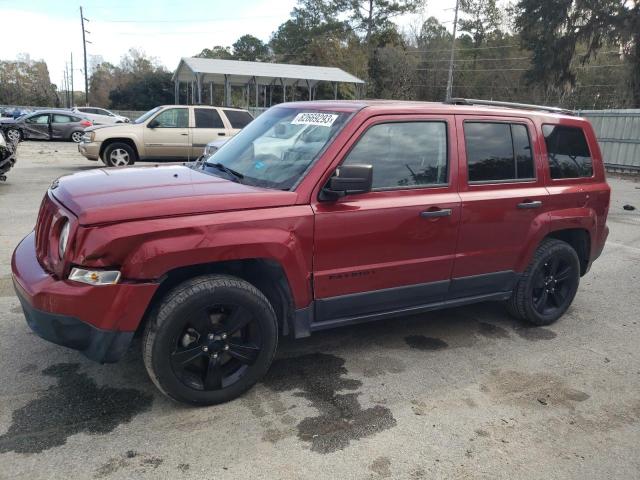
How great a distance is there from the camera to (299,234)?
3232mm

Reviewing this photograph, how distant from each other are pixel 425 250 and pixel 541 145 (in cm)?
149

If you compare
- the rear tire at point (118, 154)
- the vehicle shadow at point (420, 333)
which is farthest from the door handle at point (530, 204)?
the rear tire at point (118, 154)

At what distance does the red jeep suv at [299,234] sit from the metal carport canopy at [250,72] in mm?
24476

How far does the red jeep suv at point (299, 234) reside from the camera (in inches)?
112

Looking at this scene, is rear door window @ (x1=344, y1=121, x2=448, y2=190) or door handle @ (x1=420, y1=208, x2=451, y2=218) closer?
rear door window @ (x1=344, y1=121, x2=448, y2=190)

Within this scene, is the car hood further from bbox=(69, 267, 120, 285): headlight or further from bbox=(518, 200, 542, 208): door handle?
bbox=(518, 200, 542, 208): door handle

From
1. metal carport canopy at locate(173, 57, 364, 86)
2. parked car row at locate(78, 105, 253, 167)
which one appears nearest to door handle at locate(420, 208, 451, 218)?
parked car row at locate(78, 105, 253, 167)

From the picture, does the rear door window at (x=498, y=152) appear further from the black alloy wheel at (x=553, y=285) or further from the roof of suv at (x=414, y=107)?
Result: the black alloy wheel at (x=553, y=285)

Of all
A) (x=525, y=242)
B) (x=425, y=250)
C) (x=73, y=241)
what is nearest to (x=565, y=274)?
(x=525, y=242)

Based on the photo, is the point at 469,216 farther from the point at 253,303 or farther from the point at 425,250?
the point at 253,303

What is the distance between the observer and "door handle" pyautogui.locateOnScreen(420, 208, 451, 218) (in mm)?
3672

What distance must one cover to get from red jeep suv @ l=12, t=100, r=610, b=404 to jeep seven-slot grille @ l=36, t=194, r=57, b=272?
18 millimetres

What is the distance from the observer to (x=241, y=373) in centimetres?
326

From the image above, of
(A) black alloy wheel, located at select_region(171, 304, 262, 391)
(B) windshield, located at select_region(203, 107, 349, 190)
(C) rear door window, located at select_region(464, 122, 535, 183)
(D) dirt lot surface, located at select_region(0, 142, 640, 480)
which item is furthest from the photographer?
(C) rear door window, located at select_region(464, 122, 535, 183)
